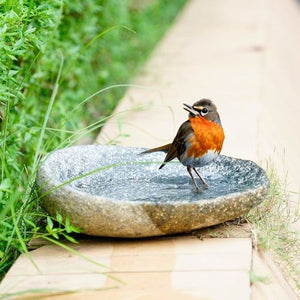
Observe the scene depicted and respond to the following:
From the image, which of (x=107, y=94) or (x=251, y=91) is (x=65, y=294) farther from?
(x=107, y=94)

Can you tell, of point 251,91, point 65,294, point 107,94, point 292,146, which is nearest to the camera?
point 65,294

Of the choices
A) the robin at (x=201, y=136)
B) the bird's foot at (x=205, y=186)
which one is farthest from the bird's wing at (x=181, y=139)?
the bird's foot at (x=205, y=186)

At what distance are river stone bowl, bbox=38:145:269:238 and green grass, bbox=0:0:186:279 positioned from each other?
12 centimetres

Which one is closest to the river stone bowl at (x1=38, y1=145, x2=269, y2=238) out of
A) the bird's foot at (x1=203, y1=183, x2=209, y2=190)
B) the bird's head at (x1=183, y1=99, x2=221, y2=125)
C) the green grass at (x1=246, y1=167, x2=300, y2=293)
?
the bird's foot at (x1=203, y1=183, x2=209, y2=190)

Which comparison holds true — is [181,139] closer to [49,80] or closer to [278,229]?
[278,229]

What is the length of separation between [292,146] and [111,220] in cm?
289

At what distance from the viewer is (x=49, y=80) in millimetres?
6609

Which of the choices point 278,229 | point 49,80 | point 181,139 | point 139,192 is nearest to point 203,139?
point 181,139

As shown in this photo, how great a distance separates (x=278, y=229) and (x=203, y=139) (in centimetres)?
60

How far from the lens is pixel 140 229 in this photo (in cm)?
371

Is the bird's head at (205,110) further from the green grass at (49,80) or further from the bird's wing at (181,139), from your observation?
the green grass at (49,80)

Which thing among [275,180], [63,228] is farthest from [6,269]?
[275,180]

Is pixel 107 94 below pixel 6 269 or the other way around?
below

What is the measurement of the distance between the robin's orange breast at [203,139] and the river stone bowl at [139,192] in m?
0.12
